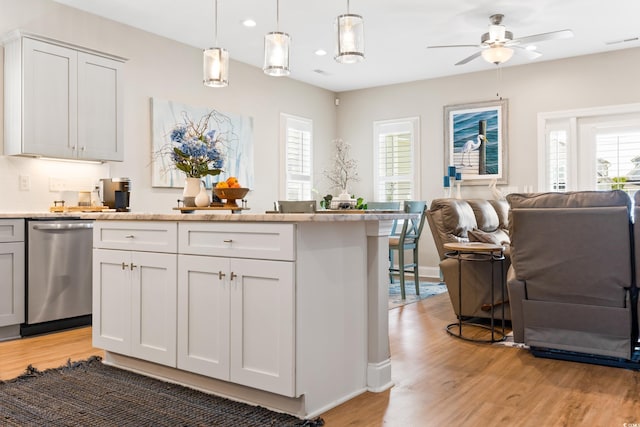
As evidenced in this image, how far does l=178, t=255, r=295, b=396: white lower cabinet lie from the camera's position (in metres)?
2.35

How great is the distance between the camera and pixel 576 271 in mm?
3170

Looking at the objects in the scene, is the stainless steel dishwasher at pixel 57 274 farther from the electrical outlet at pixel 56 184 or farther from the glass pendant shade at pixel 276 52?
the glass pendant shade at pixel 276 52

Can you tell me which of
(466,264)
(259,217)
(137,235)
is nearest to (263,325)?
(259,217)

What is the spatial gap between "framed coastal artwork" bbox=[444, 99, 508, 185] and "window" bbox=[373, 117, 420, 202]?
0.52m

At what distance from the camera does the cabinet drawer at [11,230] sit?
12.6 feet

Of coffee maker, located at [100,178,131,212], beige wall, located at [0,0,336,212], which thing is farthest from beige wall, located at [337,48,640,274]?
coffee maker, located at [100,178,131,212]

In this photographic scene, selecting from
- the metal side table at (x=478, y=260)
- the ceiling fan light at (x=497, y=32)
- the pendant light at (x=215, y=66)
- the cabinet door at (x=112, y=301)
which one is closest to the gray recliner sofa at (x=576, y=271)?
the metal side table at (x=478, y=260)

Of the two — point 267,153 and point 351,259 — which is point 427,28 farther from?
point 351,259

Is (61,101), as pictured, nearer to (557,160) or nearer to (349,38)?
(349,38)

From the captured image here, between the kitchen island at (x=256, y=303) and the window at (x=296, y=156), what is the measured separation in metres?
4.37

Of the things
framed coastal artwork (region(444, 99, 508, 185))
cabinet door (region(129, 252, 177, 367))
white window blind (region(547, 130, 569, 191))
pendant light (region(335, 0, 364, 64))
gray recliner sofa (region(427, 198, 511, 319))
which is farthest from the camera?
framed coastal artwork (region(444, 99, 508, 185))

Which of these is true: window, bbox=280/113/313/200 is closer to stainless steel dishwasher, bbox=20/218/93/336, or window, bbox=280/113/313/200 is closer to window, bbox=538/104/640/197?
window, bbox=538/104/640/197

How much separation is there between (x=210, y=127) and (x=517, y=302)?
399cm

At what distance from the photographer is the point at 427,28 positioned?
5.50 meters
